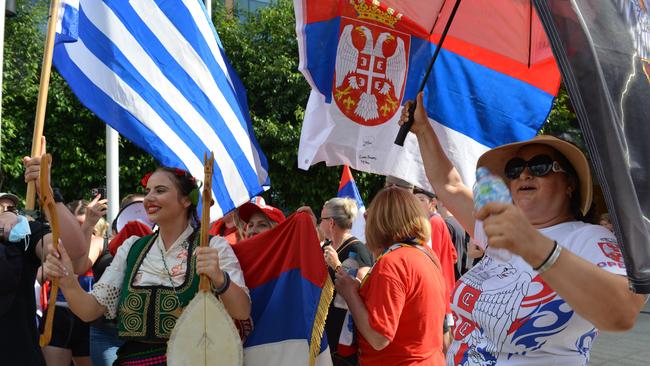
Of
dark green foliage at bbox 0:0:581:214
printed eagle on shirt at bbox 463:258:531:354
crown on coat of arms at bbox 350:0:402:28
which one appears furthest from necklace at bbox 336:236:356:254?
dark green foliage at bbox 0:0:581:214

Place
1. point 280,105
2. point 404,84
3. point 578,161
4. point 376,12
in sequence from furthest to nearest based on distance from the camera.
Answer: point 280,105 → point 404,84 → point 376,12 → point 578,161

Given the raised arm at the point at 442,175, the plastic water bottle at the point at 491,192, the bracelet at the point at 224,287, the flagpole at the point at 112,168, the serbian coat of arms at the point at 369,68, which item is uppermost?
the serbian coat of arms at the point at 369,68

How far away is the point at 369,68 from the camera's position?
3.60 m

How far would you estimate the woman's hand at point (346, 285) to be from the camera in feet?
11.6

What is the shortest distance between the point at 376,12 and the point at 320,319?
1.53 m

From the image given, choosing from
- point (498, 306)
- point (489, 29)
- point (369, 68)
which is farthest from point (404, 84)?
point (498, 306)

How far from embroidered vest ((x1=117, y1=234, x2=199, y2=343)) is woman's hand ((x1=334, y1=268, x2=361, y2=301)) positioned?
0.72 metres

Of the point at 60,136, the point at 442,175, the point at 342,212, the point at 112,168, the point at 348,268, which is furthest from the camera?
the point at 60,136

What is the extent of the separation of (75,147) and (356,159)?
13.3m

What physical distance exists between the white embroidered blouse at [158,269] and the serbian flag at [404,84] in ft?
2.15

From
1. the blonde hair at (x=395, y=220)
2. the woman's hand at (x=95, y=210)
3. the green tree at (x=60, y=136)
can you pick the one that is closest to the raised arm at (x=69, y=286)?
the woman's hand at (x=95, y=210)

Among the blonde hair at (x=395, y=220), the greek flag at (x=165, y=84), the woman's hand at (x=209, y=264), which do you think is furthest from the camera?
the greek flag at (x=165, y=84)

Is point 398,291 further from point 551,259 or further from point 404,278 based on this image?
point 551,259

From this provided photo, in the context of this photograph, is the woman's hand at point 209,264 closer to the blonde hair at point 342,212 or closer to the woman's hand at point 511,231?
the woman's hand at point 511,231
